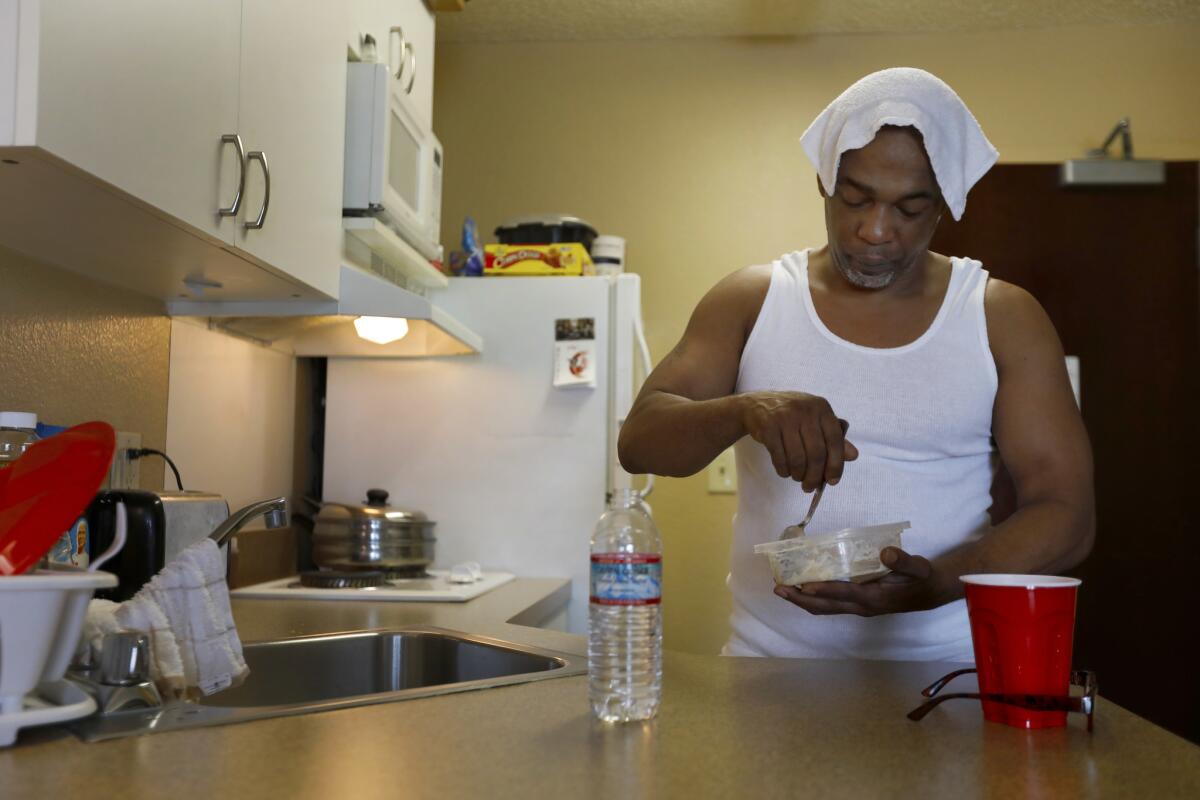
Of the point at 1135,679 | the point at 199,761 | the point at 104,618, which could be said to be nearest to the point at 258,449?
the point at 104,618

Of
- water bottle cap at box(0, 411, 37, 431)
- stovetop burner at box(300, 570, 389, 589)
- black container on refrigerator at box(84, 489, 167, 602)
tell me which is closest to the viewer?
water bottle cap at box(0, 411, 37, 431)

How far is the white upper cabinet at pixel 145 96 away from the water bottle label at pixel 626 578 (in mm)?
644

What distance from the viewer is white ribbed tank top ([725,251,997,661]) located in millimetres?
1436

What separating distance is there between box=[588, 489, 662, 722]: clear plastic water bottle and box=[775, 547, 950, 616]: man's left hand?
0.97 ft

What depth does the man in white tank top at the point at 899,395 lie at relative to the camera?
1.39 m

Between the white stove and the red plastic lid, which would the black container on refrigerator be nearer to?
the red plastic lid

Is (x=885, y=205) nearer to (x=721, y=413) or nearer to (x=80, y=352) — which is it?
(x=721, y=413)

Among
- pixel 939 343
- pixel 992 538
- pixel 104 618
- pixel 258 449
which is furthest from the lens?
pixel 258 449

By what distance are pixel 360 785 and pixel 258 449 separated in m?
1.82

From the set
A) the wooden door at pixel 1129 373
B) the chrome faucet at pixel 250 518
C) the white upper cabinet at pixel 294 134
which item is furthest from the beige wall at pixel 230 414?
the wooden door at pixel 1129 373

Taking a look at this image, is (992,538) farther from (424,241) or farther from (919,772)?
(424,241)

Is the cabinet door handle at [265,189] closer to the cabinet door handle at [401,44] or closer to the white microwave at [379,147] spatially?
the white microwave at [379,147]

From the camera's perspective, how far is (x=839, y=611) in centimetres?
125

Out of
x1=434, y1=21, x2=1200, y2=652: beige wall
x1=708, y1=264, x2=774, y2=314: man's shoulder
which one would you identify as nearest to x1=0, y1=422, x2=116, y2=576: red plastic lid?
x1=708, y1=264, x2=774, y2=314: man's shoulder
